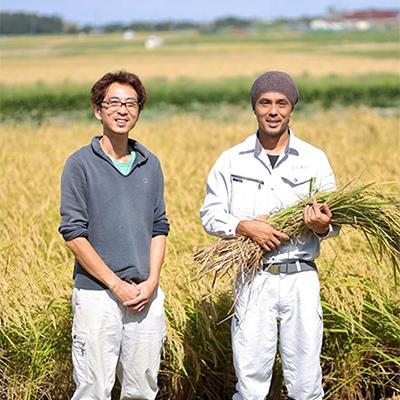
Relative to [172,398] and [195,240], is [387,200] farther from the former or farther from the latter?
[195,240]

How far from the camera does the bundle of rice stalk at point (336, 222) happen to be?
3.63 metres

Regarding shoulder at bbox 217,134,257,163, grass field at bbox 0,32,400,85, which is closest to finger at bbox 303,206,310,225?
shoulder at bbox 217,134,257,163

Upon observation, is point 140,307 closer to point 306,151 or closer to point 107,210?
point 107,210

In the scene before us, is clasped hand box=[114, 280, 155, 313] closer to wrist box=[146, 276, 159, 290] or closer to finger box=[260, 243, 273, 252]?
wrist box=[146, 276, 159, 290]

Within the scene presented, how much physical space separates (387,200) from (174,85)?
2594cm

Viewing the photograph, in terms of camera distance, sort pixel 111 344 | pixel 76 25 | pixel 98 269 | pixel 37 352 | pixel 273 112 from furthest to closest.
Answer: pixel 76 25 < pixel 37 352 < pixel 273 112 < pixel 111 344 < pixel 98 269

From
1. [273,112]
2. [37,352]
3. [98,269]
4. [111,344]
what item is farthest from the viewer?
[37,352]

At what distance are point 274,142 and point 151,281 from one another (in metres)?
0.82

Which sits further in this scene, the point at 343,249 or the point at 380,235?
the point at 343,249

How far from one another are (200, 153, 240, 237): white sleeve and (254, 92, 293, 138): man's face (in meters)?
0.25

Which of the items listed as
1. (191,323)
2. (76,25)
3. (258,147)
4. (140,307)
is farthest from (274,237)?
(76,25)

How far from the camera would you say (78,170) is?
3.40 metres

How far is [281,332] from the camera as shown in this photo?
364 cm

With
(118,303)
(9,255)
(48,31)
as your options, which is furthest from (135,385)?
(48,31)
